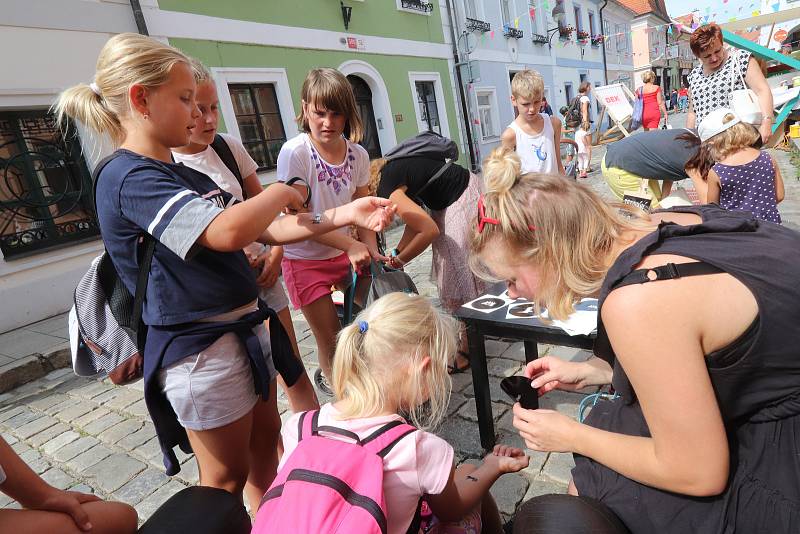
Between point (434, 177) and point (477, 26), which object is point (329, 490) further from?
point (477, 26)

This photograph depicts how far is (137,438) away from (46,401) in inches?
57.7

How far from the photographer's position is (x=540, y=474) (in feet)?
6.78

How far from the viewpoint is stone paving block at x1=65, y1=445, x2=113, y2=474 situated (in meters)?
2.71

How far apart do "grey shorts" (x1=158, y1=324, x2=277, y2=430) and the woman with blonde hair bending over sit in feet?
2.92

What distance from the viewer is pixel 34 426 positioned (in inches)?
131

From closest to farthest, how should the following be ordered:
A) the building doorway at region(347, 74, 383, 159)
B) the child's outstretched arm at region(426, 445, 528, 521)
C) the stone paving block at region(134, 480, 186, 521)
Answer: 1. the child's outstretched arm at region(426, 445, 528, 521)
2. the stone paving block at region(134, 480, 186, 521)
3. the building doorway at region(347, 74, 383, 159)

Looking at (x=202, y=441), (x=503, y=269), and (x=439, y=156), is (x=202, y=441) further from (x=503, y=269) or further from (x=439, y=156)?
(x=439, y=156)

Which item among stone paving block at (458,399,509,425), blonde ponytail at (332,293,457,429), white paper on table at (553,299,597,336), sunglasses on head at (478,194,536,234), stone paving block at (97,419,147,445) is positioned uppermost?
sunglasses on head at (478,194,536,234)

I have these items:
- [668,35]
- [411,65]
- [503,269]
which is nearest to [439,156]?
[503,269]

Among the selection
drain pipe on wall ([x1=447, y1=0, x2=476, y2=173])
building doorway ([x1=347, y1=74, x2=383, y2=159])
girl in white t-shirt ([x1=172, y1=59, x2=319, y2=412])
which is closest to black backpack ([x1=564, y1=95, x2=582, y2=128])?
drain pipe on wall ([x1=447, y1=0, x2=476, y2=173])

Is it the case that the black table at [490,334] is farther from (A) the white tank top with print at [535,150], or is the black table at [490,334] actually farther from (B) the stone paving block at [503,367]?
(A) the white tank top with print at [535,150]

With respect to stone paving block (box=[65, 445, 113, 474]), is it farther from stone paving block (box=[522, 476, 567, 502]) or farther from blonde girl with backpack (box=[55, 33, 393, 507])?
stone paving block (box=[522, 476, 567, 502])

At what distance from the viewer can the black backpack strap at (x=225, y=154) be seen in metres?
2.08

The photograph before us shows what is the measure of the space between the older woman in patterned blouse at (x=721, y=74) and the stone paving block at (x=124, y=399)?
536 cm
